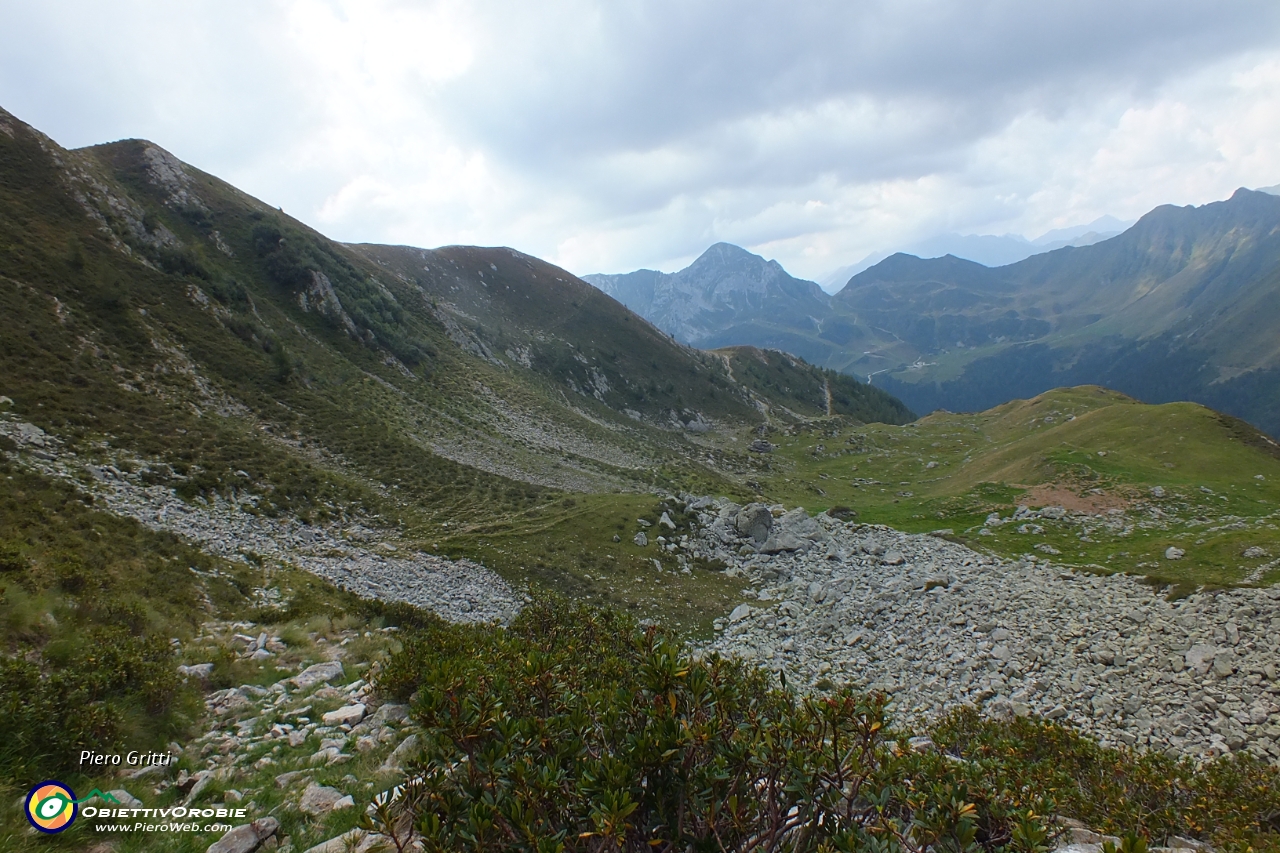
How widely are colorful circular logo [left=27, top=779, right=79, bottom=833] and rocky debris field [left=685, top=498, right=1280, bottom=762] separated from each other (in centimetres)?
1882

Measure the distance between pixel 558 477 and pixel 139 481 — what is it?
32.3m

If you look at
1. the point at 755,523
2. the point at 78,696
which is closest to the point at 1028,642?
the point at 755,523

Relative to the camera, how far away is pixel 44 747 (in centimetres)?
A: 695

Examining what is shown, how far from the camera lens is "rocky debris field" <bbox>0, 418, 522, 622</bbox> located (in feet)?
68.4

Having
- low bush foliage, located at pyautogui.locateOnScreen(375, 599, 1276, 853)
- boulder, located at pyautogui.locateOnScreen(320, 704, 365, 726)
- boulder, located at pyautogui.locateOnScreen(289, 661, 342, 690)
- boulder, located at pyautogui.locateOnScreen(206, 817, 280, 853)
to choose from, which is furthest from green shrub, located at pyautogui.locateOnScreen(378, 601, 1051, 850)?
boulder, located at pyautogui.locateOnScreen(289, 661, 342, 690)

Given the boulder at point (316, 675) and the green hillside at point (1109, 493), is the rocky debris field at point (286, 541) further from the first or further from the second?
the green hillside at point (1109, 493)

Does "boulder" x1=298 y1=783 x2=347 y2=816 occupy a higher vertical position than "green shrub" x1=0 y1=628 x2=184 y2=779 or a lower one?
lower

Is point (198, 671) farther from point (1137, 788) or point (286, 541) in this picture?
point (1137, 788)

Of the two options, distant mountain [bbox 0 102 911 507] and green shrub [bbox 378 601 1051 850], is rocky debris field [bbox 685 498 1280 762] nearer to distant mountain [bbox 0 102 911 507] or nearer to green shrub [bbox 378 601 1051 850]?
green shrub [bbox 378 601 1051 850]

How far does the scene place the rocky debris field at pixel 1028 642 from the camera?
52.1 feet

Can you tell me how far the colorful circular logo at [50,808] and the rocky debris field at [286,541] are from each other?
12620 mm

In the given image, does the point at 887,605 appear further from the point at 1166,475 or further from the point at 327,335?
the point at 327,335

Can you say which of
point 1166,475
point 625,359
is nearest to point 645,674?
point 1166,475

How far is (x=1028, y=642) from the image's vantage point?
21.2 metres
